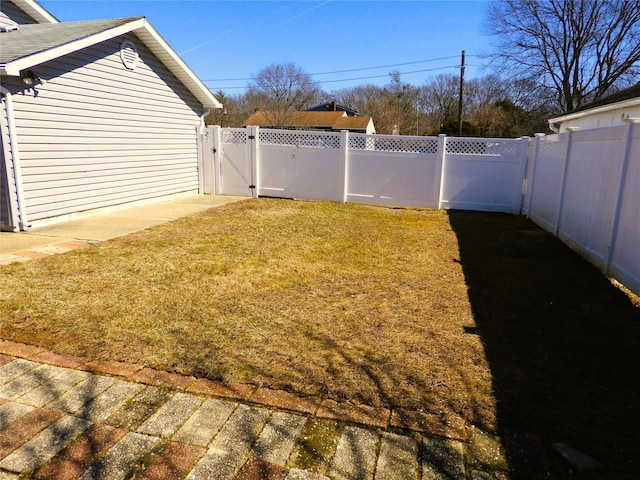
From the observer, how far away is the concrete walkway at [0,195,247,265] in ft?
18.8

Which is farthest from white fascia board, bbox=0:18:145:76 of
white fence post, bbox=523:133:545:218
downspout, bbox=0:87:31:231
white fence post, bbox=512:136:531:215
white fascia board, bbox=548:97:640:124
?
white fascia board, bbox=548:97:640:124

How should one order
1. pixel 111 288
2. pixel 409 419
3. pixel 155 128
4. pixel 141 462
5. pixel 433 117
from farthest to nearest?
pixel 433 117 → pixel 155 128 → pixel 111 288 → pixel 409 419 → pixel 141 462

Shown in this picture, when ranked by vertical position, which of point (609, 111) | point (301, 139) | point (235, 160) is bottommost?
point (235, 160)

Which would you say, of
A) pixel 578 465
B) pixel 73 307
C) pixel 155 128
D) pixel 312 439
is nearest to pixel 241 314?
pixel 73 307

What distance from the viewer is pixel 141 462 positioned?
196cm

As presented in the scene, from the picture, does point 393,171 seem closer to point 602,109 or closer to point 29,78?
point 602,109

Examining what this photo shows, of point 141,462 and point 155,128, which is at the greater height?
point 155,128

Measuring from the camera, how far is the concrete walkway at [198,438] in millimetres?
1934

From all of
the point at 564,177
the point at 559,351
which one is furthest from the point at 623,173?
the point at 559,351

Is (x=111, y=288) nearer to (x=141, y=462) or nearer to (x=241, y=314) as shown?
(x=241, y=314)

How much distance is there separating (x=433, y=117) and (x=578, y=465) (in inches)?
1758

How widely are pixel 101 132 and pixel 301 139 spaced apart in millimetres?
4770

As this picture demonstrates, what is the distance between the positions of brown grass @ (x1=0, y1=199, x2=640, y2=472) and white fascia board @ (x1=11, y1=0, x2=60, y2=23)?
6879 millimetres

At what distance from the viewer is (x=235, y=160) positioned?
38.2 feet
